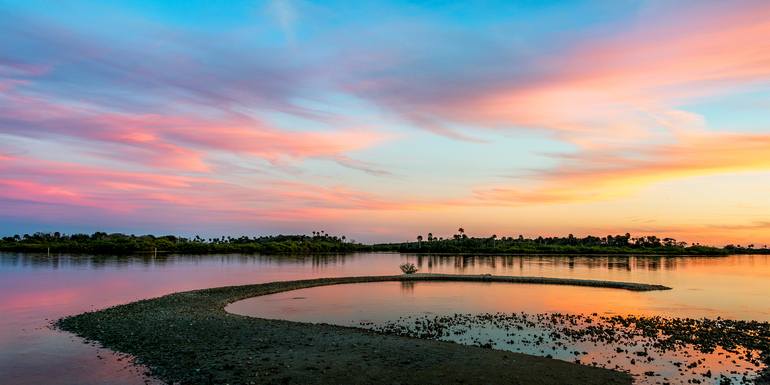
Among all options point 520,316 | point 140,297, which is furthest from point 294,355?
point 140,297


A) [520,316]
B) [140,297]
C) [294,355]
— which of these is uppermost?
[294,355]

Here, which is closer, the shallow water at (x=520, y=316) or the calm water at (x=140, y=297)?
the calm water at (x=140, y=297)

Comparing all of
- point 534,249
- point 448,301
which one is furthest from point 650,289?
point 534,249

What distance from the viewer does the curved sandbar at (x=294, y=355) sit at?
17.6 m

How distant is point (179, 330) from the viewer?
2589 centimetres

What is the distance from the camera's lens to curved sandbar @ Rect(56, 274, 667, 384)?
17.6 meters

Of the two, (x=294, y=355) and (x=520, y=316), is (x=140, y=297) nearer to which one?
(x=294, y=355)

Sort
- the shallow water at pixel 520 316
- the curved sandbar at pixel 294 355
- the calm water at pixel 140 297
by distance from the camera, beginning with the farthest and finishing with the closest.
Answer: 1. the shallow water at pixel 520 316
2. the calm water at pixel 140 297
3. the curved sandbar at pixel 294 355

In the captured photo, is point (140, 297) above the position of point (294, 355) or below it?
below

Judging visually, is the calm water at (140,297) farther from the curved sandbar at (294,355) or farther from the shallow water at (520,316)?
the curved sandbar at (294,355)

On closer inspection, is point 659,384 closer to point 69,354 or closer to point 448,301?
point 69,354

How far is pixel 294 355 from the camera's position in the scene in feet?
66.8

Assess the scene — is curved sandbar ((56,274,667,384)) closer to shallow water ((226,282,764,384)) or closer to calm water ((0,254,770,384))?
calm water ((0,254,770,384))

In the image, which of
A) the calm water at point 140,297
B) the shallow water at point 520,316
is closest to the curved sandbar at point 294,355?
the calm water at point 140,297
